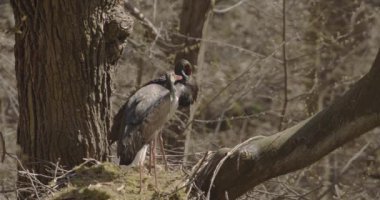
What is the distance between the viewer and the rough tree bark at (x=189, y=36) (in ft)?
28.2

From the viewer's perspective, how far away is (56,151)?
20.5 ft

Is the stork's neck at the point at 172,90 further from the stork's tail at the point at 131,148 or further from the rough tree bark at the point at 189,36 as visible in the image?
the rough tree bark at the point at 189,36

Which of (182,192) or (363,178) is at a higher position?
(182,192)

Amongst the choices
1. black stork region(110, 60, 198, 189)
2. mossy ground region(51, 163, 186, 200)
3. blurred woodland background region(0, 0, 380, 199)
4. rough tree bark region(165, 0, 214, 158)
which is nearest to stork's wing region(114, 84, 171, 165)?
black stork region(110, 60, 198, 189)

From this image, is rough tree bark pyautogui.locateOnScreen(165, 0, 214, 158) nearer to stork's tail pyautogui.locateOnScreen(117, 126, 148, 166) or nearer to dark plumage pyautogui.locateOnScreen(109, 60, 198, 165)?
dark plumage pyautogui.locateOnScreen(109, 60, 198, 165)

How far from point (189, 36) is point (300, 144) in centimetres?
406

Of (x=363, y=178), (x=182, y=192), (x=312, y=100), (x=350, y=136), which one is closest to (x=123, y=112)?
(x=182, y=192)

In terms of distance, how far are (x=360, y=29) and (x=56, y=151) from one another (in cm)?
580

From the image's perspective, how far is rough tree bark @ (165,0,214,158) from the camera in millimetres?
8586

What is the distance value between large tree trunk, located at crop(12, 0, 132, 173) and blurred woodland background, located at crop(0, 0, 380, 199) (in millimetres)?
1853

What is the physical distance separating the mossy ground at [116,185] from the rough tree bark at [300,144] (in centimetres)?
43

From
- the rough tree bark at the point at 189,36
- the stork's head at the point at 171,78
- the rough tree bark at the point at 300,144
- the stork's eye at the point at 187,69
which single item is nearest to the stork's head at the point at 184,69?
the stork's eye at the point at 187,69

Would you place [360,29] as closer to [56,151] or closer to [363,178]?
[363,178]

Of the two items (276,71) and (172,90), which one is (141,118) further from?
(276,71)
